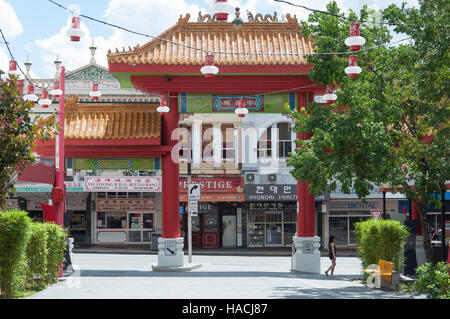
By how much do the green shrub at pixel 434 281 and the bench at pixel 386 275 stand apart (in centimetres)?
175

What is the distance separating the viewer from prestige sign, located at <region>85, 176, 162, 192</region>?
38156mm

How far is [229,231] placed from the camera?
40500 mm

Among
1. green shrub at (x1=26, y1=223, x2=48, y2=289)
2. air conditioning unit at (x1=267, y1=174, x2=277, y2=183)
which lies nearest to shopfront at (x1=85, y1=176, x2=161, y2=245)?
air conditioning unit at (x1=267, y1=174, x2=277, y2=183)

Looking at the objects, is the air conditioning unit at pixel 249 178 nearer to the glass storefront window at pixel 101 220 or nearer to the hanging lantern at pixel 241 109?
the glass storefront window at pixel 101 220

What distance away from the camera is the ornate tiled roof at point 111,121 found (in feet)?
75.7

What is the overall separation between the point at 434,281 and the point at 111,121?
13.2 meters

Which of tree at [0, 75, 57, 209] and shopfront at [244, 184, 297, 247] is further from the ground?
tree at [0, 75, 57, 209]

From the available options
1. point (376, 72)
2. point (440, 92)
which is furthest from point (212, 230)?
point (440, 92)

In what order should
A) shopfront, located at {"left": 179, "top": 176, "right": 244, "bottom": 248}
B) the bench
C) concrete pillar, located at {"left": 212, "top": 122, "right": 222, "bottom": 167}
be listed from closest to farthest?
the bench → concrete pillar, located at {"left": 212, "top": 122, "right": 222, "bottom": 167} → shopfront, located at {"left": 179, "top": 176, "right": 244, "bottom": 248}

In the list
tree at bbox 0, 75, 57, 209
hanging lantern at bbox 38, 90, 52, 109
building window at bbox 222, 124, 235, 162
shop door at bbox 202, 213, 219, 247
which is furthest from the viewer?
shop door at bbox 202, 213, 219, 247

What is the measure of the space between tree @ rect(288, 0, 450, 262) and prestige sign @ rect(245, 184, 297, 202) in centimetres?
1911

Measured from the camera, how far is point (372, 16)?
19.0 m

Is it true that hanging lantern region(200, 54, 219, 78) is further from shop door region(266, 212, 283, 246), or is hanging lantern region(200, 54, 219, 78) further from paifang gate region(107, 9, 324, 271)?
shop door region(266, 212, 283, 246)
